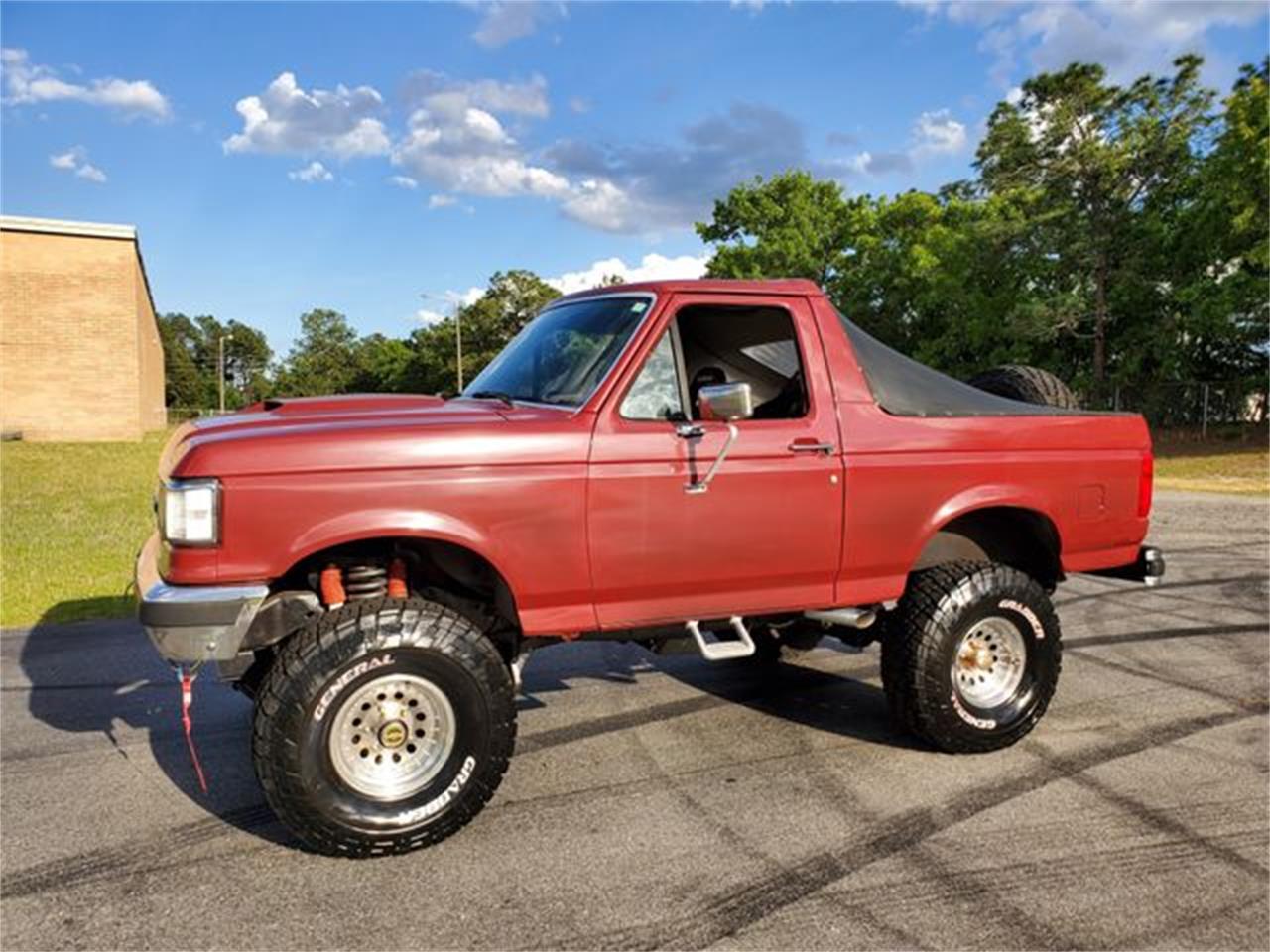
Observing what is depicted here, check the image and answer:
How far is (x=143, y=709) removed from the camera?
5.34 m

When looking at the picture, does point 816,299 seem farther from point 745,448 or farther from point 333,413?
point 333,413

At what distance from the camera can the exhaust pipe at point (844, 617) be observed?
455cm

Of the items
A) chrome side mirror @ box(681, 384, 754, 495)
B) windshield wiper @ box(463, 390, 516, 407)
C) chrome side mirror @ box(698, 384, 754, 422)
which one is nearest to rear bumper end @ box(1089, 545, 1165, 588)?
chrome side mirror @ box(681, 384, 754, 495)

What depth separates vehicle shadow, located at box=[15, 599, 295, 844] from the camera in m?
4.17

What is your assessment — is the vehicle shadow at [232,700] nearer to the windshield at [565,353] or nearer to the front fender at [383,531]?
the front fender at [383,531]

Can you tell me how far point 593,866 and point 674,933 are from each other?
0.53 metres

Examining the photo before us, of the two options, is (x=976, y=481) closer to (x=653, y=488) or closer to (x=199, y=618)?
(x=653, y=488)

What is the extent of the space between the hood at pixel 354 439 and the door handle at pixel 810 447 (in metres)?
1.05

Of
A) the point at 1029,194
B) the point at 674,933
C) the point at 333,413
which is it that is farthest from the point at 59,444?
the point at 1029,194

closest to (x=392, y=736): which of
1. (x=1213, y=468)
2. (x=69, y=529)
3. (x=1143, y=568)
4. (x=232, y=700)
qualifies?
(x=232, y=700)

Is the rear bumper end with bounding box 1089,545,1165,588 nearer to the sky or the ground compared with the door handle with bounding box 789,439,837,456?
nearer to the ground

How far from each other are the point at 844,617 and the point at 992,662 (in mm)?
899

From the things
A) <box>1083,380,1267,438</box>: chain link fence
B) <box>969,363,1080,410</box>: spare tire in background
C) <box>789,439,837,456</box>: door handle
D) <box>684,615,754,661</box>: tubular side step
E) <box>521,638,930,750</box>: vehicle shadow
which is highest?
<box>1083,380,1267,438</box>: chain link fence

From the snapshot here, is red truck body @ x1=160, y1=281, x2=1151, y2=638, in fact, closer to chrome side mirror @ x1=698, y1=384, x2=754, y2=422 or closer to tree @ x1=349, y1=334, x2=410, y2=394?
A: chrome side mirror @ x1=698, y1=384, x2=754, y2=422
